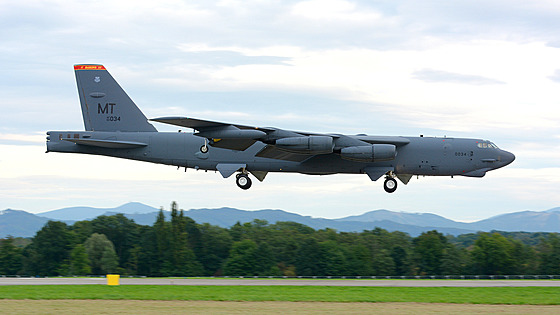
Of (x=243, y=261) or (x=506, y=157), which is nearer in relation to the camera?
(x=506, y=157)

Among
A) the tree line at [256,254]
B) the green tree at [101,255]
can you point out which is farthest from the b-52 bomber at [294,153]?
Answer: the green tree at [101,255]

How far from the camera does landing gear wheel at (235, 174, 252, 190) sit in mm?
40281

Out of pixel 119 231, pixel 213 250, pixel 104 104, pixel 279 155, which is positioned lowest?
pixel 213 250

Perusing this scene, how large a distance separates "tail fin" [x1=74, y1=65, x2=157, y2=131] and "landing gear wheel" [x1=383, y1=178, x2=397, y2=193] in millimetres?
15025

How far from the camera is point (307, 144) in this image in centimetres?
3628

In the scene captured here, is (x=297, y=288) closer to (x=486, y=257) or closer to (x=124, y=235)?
(x=486, y=257)

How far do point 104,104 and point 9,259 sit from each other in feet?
292

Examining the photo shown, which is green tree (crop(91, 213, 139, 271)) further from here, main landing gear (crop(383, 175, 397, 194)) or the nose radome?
the nose radome

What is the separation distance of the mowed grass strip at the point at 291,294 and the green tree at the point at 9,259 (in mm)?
85179

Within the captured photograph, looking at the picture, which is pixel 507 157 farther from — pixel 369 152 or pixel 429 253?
pixel 429 253

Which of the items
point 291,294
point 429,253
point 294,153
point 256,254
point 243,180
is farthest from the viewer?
point 429,253

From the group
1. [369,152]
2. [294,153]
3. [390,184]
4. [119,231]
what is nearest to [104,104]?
[294,153]

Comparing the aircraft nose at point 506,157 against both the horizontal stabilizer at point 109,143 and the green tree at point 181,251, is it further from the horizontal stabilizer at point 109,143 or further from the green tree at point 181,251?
the green tree at point 181,251

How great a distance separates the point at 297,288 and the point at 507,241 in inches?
3515
